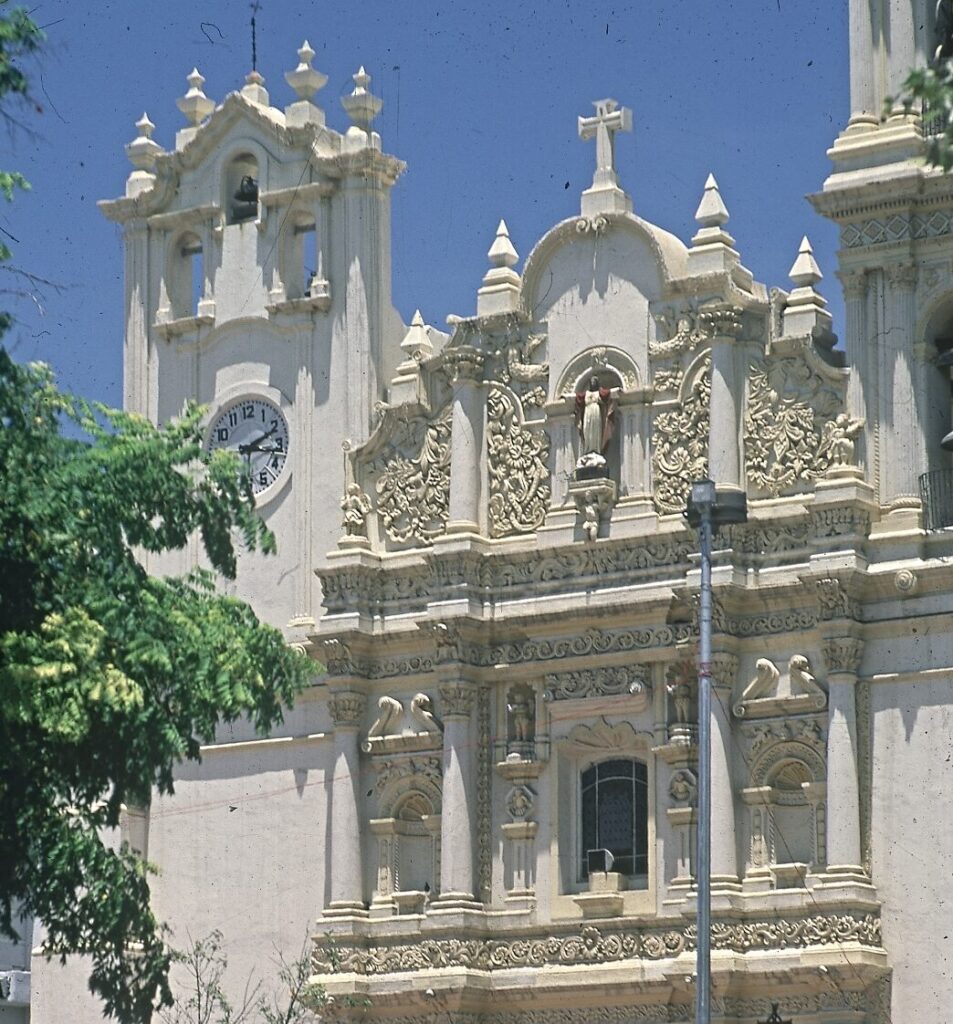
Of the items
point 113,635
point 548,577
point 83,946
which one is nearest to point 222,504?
point 113,635

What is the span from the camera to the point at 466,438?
150ft

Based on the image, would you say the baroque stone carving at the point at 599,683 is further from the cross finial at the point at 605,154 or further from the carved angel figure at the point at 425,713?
the cross finial at the point at 605,154

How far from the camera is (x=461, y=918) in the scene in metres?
44.0

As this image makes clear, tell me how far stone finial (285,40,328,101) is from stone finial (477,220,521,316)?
4.09 metres

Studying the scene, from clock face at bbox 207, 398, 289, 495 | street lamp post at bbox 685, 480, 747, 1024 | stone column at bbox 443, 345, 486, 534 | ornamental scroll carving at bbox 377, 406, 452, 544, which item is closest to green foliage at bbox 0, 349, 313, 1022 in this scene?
street lamp post at bbox 685, 480, 747, 1024

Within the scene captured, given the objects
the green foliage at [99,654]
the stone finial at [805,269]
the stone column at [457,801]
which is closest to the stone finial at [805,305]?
the stone finial at [805,269]

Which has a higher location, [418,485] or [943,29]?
[943,29]

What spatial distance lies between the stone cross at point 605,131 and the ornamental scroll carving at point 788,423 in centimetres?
386

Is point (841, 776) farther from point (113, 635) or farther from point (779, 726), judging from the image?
point (113, 635)

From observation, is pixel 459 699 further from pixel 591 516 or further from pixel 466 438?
pixel 466 438

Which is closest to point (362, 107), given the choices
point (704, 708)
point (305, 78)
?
point (305, 78)

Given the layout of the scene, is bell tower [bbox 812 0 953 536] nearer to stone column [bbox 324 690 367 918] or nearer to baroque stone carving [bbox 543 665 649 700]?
baroque stone carving [bbox 543 665 649 700]

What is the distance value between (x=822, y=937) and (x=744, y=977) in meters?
1.21

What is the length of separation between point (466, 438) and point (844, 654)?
694 centimetres
